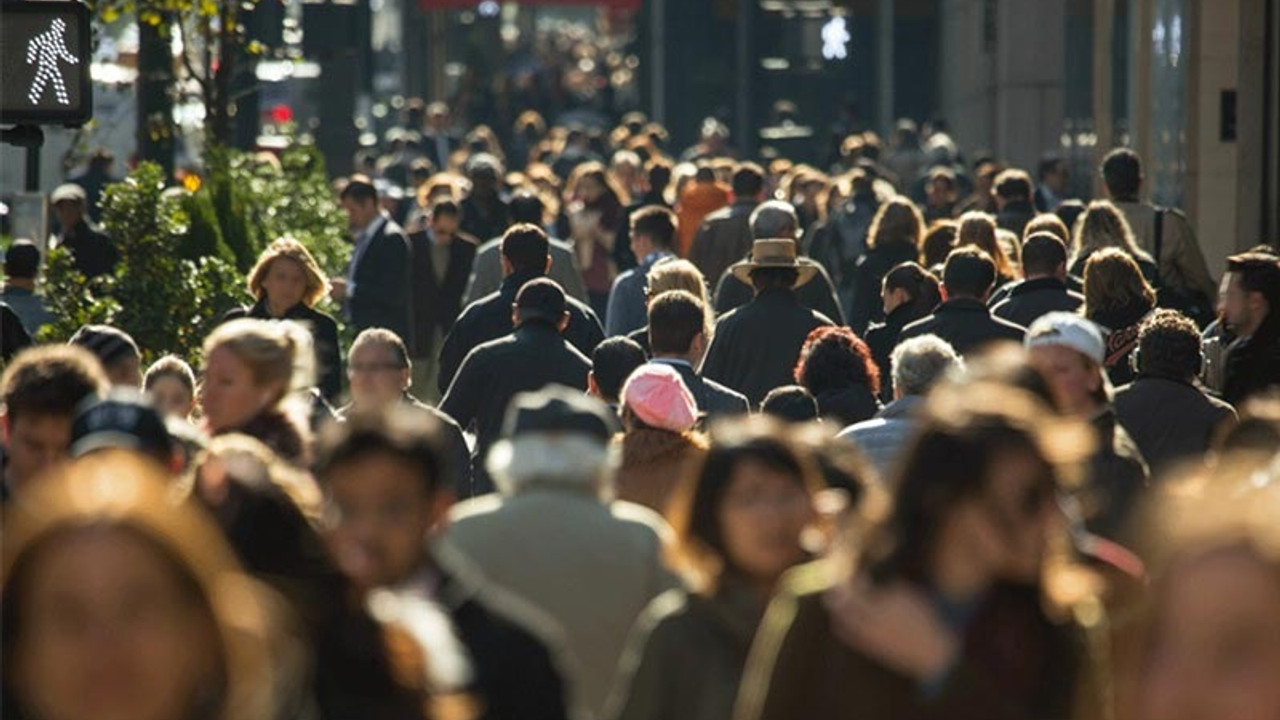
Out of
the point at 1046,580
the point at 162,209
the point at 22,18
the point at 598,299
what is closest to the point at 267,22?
the point at 598,299

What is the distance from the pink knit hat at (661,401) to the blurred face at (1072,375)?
39.1 inches

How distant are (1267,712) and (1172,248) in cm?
1321

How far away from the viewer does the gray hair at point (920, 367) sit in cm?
1080

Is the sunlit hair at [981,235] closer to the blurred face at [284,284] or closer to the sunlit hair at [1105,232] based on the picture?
the sunlit hair at [1105,232]

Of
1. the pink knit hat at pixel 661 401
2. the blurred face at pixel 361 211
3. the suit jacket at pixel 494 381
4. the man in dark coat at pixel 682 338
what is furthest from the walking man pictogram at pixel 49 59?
the blurred face at pixel 361 211

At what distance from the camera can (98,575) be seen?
15.2ft

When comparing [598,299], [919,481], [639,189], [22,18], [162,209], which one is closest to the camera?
[919,481]

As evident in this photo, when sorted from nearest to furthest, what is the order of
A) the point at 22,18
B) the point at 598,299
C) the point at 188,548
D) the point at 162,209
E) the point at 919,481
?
the point at 188,548
the point at 919,481
the point at 22,18
the point at 162,209
the point at 598,299

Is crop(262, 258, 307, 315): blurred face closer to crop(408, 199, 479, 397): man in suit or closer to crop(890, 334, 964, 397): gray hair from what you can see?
crop(890, 334, 964, 397): gray hair

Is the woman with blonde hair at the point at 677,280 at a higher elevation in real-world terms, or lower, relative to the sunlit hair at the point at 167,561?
lower

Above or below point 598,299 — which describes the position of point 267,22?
above

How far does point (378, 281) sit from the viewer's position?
1953 cm

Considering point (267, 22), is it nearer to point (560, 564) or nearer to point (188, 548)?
A: point (560, 564)

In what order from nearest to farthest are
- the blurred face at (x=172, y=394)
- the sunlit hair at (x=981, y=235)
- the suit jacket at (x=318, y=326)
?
the blurred face at (x=172, y=394) < the suit jacket at (x=318, y=326) < the sunlit hair at (x=981, y=235)
